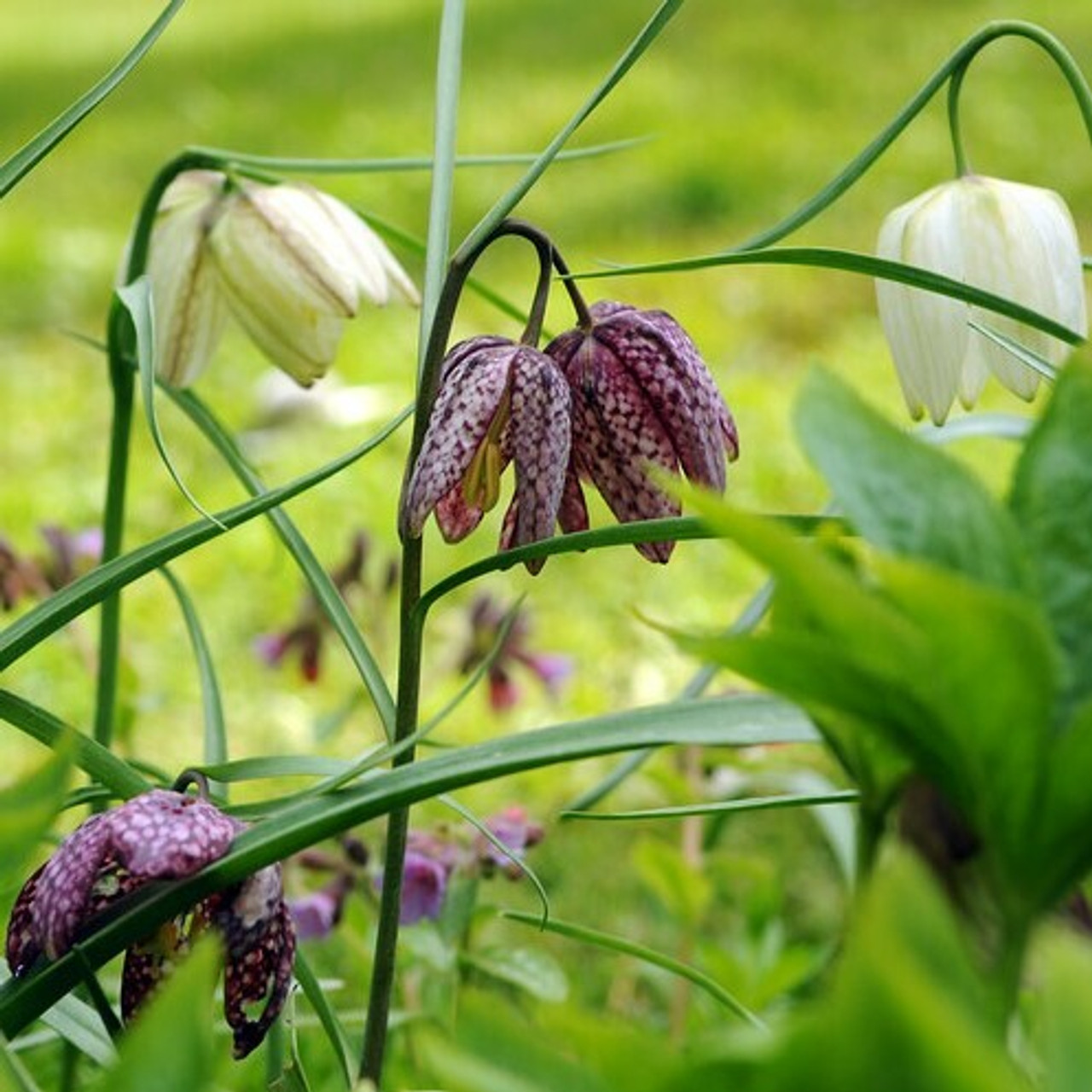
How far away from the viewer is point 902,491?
1.15 ft

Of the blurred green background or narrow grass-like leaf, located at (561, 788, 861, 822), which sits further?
the blurred green background

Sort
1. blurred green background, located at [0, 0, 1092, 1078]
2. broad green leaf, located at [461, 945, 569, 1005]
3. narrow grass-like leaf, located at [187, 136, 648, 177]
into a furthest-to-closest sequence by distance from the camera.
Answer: blurred green background, located at [0, 0, 1092, 1078]
broad green leaf, located at [461, 945, 569, 1005]
narrow grass-like leaf, located at [187, 136, 648, 177]

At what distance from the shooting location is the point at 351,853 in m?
A: 1.06

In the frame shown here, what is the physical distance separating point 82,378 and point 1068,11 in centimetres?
279

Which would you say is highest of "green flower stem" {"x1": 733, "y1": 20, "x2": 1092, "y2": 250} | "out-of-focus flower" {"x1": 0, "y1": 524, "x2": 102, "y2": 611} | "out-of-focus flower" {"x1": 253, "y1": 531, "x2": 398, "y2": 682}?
"green flower stem" {"x1": 733, "y1": 20, "x2": 1092, "y2": 250}

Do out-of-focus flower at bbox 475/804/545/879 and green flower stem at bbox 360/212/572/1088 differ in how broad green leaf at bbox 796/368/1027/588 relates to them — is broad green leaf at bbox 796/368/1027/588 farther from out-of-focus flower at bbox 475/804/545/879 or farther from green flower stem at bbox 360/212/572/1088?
out-of-focus flower at bbox 475/804/545/879

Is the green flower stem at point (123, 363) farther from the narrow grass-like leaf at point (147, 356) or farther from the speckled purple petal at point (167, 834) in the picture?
the speckled purple petal at point (167, 834)

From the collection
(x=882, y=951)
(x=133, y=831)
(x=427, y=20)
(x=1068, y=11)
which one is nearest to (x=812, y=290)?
(x=1068, y=11)

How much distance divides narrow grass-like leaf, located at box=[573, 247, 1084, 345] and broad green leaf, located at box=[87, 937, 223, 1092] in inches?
12.6

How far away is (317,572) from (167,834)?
0.61ft

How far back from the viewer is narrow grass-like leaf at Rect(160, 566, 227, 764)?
788 millimetres

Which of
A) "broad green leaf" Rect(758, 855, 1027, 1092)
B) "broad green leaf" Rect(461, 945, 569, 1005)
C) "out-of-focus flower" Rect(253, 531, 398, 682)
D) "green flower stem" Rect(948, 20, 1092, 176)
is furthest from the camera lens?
"out-of-focus flower" Rect(253, 531, 398, 682)

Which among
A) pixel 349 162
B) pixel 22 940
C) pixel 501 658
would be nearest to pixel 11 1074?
pixel 22 940

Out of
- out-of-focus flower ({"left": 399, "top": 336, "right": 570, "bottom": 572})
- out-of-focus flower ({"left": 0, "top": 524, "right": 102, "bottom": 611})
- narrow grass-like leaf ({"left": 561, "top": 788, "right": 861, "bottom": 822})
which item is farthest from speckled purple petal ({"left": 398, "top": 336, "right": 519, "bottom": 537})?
out-of-focus flower ({"left": 0, "top": 524, "right": 102, "bottom": 611})
